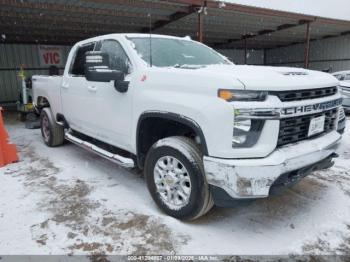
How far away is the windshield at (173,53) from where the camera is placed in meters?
3.56

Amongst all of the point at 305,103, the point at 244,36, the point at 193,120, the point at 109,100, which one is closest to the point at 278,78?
the point at 305,103

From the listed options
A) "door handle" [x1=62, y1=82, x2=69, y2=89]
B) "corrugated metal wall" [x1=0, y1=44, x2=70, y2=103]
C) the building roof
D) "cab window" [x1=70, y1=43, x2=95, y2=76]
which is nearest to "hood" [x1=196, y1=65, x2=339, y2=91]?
"cab window" [x1=70, y1=43, x2=95, y2=76]

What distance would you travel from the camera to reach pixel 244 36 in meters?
17.7

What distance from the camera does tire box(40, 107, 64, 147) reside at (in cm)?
591

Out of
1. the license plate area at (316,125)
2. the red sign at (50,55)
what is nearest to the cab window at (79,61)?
the license plate area at (316,125)

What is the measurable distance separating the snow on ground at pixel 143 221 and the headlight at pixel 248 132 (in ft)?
3.25

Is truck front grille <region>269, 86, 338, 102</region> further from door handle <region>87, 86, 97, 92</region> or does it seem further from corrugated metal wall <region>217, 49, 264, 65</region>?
corrugated metal wall <region>217, 49, 264, 65</region>

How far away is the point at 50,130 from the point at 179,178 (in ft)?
13.2

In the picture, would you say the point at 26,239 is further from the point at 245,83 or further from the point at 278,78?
the point at 278,78

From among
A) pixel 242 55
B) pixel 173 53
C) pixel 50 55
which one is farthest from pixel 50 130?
pixel 242 55

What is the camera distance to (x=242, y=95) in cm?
244

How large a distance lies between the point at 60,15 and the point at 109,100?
8875mm

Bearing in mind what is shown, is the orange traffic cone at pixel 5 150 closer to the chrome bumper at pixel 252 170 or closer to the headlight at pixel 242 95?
the chrome bumper at pixel 252 170

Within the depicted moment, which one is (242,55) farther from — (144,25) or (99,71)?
(99,71)
